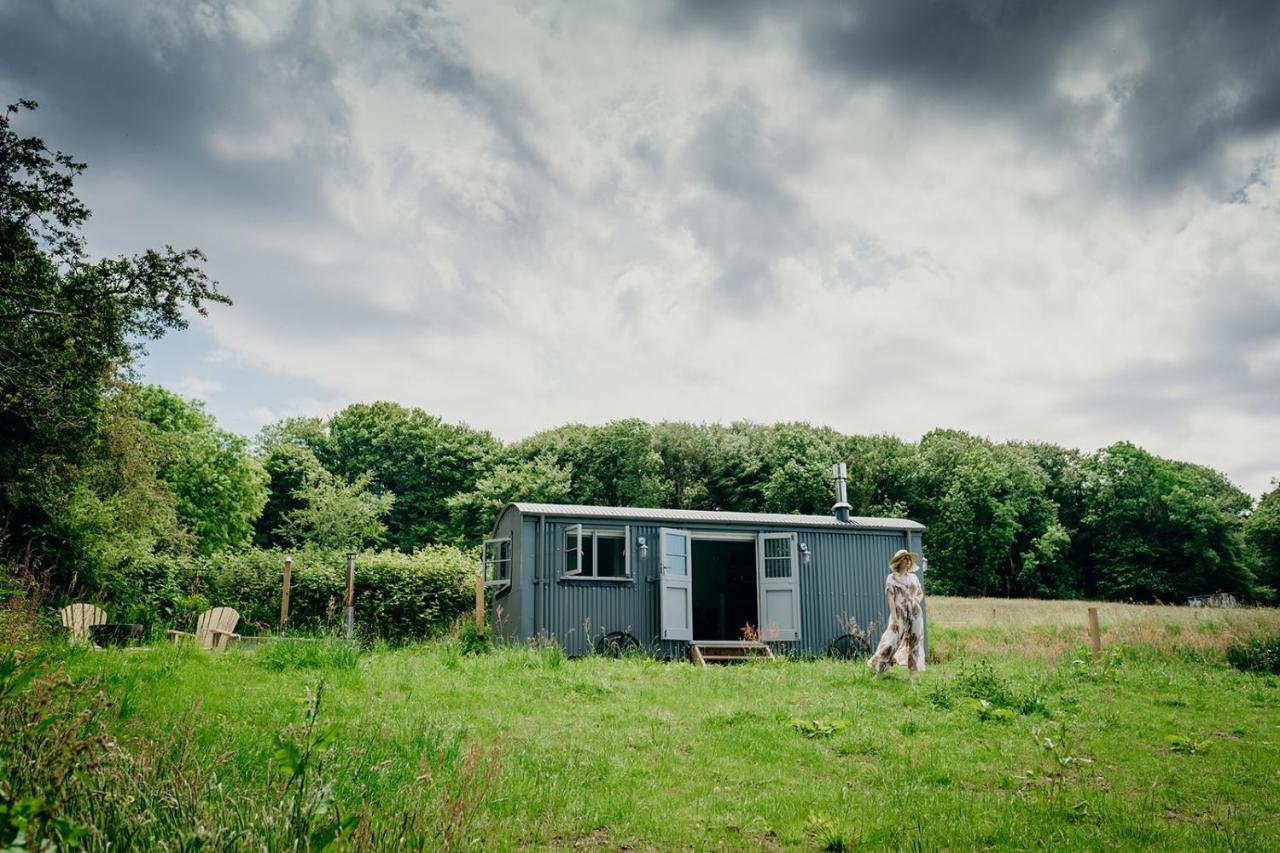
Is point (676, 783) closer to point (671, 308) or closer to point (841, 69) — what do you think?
point (841, 69)

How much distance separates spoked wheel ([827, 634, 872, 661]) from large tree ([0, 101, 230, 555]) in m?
Result: 11.5

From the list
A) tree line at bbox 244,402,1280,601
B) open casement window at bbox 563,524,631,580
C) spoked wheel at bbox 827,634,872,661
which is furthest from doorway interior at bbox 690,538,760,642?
tree line at bbox 244,402,1280,601

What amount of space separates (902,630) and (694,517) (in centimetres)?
559

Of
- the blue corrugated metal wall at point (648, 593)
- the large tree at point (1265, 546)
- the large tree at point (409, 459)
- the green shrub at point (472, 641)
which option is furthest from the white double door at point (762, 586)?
the large tree at point (1265, 546)

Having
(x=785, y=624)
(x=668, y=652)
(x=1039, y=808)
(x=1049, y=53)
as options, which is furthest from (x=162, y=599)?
(x=1049, y=53)

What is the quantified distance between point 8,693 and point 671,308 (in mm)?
Answer: 19079

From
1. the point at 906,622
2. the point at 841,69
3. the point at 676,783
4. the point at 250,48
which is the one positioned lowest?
the point at 676,783

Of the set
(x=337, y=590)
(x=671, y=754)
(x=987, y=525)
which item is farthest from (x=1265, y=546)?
(x=671, y=754)

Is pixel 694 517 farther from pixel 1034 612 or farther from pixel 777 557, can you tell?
pixel 1034 612

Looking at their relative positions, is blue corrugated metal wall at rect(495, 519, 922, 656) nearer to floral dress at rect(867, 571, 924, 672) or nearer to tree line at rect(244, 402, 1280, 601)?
floral dress at rect(867, 571, 924, 672)

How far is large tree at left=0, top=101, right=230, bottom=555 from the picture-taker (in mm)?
9992

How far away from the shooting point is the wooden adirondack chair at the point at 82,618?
31.7 ft

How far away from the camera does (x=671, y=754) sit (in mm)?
6027

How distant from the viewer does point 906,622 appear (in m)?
9.90
